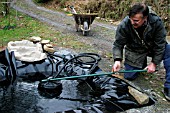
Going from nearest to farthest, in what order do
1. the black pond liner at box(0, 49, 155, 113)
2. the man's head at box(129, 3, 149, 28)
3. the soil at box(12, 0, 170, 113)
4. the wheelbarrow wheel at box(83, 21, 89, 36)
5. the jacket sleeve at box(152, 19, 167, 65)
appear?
the man's head at box(129, 3, 149, 28), the black pond liner at box(0, 49, 155, 113), the soil at box(12, 0, 170, 113), the jacket sleeve at box(152, 19, 167, 65), the wheelbarrow wheel at box(83, 21, 89, 36)

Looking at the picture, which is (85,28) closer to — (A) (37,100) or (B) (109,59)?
(B) (109,59)

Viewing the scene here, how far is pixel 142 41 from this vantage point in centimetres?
350

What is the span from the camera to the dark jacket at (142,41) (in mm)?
Answer: 3359

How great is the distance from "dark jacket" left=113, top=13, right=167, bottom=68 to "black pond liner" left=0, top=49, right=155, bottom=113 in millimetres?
440

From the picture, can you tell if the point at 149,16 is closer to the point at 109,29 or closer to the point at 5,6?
the point at 109,29

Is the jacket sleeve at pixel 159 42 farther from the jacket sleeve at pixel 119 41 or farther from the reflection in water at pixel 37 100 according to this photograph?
the reflection in water at pixel 37 100

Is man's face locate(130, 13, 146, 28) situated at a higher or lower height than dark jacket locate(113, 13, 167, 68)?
higher

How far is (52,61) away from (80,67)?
1.56ft

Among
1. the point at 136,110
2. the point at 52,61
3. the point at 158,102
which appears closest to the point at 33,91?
the point at 52,61

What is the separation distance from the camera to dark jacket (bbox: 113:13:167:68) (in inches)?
132

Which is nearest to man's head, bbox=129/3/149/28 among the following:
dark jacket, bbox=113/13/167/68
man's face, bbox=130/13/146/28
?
man's face, bbox=130/13/146/28

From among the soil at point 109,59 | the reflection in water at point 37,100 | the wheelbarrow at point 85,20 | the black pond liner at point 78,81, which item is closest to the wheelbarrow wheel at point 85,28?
the wheelbarrow at point 85,20

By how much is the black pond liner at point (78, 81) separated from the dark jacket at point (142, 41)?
0.44 m

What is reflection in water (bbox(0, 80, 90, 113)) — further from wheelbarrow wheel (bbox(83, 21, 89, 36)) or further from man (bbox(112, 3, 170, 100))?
wheelbarrow wheel (bbox(83, 21, 89, 36))
